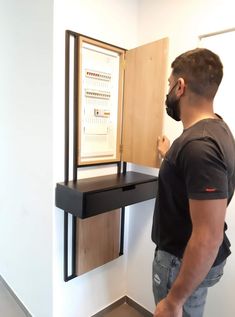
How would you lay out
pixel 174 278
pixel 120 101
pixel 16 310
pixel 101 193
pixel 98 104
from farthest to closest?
pixel 16 310 < pixel 120 101 < pixel 98 104 < pixel 101 193 < pixel 174 278

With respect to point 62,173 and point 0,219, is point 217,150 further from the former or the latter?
point 0,219

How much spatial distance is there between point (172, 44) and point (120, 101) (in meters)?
0.50

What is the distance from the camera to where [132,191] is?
1637 mm

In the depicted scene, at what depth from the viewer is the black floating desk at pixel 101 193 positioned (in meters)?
1.39

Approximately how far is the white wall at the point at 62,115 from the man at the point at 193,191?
703 millimetres

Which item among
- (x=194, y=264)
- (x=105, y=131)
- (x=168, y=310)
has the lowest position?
(x=168, y=310)

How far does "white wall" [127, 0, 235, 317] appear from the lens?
4.83ft

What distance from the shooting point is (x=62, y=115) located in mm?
1511

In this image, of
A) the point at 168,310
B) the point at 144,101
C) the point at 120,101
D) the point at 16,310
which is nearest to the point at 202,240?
the point at 168,310

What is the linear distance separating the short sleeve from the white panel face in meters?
0.91

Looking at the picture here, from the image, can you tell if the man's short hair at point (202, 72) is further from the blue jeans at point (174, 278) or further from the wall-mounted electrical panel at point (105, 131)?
the blue jeans at point (174, 278)

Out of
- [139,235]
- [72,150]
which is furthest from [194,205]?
[139,235]

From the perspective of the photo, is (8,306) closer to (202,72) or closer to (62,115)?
(62,115)

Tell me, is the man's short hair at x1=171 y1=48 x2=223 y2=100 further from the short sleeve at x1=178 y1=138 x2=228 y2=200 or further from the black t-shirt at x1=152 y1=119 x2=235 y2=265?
the short sleeve at x1=178 y1=138 x2=228 y2=200
